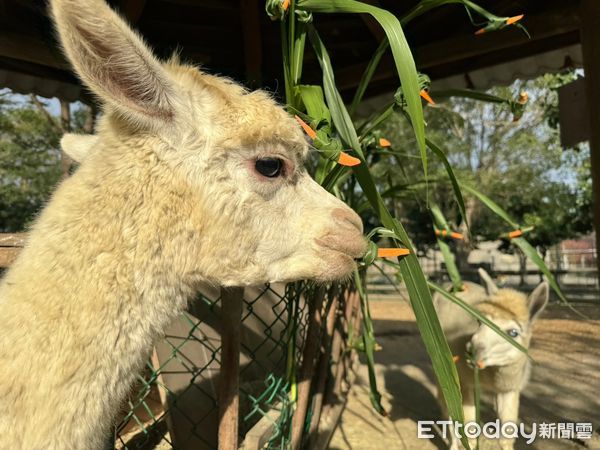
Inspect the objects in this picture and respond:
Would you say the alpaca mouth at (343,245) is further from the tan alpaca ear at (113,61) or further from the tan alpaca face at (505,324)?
the tan alpaca face at (505,324)

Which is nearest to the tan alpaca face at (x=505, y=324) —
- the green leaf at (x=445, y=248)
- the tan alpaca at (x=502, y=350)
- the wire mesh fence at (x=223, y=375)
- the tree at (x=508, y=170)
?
the tan alpaca at (x=502, y=350)

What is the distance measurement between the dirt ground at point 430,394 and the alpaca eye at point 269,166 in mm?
2413

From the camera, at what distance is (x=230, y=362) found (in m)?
1.58

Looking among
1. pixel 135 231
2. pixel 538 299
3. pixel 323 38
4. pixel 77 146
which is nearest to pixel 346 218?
pixel 135 231

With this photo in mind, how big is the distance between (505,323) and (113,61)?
130 inches

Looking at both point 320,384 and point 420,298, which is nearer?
point 420,298

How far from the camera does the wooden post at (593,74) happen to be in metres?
2.85

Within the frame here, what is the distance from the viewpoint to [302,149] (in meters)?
1.54

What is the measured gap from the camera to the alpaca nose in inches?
58.4

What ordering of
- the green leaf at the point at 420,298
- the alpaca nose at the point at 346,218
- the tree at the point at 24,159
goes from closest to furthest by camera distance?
the green leaf at the point at 420,298 → the alpaca nose at the point at 346,218 → the tree at the point at 24,159

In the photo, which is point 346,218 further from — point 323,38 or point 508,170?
point 508,170

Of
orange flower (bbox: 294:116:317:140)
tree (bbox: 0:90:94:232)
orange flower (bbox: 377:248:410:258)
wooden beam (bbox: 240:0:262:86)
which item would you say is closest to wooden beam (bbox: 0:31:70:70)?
wooden beam (bbox: 240:0:262:86)

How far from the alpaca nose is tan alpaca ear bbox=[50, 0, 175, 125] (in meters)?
0.62

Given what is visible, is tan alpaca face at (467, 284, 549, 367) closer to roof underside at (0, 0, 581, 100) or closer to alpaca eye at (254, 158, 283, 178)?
roof underside at (0, 0, 581, 100)
